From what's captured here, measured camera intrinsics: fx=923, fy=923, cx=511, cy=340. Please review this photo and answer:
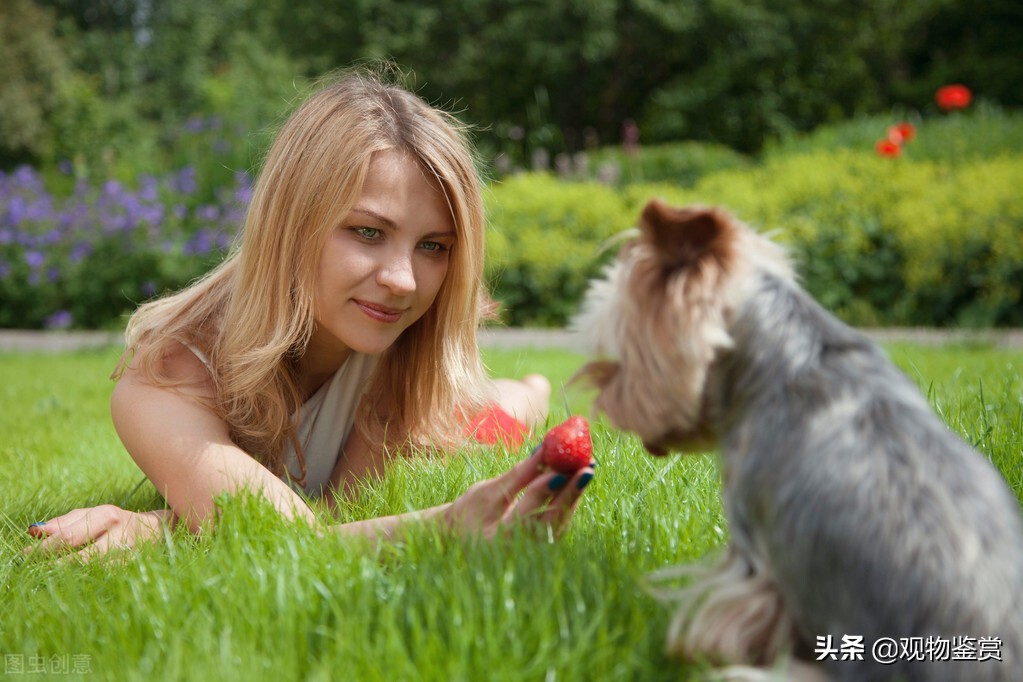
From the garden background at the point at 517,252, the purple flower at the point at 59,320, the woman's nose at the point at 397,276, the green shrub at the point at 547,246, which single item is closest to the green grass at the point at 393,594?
the garden background at the point at 517,252

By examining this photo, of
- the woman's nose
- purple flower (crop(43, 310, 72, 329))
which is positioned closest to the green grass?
the woman's nose

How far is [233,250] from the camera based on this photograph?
140 inches

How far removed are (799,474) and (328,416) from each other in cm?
220

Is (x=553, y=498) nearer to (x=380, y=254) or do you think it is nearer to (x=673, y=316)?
(x=673, y=316)

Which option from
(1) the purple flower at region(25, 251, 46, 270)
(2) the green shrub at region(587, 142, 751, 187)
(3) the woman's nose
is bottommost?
(1) the purple flower at region(25, 251, 46, 270)

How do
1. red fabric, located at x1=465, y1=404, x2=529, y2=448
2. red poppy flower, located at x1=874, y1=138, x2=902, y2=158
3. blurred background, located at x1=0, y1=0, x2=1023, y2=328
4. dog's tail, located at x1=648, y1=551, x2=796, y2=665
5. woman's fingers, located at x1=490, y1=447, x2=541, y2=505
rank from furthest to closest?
red poppy flower, located at x1=874, y1=138, x2=902, y2=158 → blurred background, located at x1=0, y1=0, x2=1023, y2=328 → red fabric, located at x1=465, y1=404, x2=529, y2=448 → woman's fingers, located at x1=490, y1=447, x2=541, y2=505 → dog's tail, located at x1=648, y1=551, x2=796, y2=665

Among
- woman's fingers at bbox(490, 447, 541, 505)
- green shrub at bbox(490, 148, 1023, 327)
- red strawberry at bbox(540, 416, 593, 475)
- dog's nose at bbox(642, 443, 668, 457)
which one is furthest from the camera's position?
green shrub at bbox(490, 148, 1023, 327)

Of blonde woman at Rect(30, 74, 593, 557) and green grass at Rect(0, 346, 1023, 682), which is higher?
blonde woman at Rect(30, 74, 593, 557)

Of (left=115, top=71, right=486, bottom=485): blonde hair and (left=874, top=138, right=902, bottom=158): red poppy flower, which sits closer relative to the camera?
(left=115, top=71, right=486, bottom=485): blonde hair

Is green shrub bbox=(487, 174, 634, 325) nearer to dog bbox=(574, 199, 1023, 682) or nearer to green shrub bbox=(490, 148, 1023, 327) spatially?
green shrub bbox=(490, 148, 1023, 327)

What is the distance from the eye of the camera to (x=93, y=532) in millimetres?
2777

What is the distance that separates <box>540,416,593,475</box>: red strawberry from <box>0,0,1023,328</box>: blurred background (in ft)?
2.29

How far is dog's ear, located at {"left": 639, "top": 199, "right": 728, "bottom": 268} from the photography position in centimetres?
157

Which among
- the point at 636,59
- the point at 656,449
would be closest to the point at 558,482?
the point at 656,449
